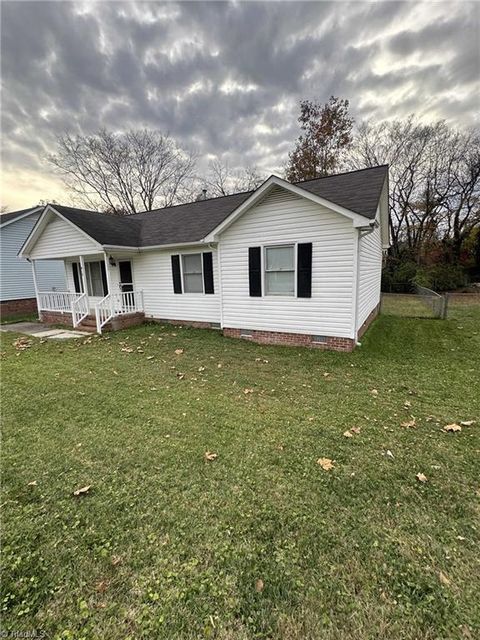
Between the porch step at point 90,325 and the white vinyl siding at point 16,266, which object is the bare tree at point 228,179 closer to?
the white vinyl siding at point 16,266

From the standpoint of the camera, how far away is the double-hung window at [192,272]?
1005 cm

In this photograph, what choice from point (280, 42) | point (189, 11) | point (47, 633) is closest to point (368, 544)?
point (47, 633)

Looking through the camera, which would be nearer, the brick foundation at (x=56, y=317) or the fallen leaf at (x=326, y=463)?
the fallen leaf at (x=326, y=463)

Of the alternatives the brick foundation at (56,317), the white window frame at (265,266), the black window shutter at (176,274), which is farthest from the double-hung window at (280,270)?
the brick foundation at (56,317)

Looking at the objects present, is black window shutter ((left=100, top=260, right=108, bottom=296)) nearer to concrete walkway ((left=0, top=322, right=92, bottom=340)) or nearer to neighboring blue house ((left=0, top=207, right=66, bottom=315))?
concrete walkway ((left=0, top=322, right=92, bottom=340))

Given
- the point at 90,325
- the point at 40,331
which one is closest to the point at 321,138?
the point at 90,325

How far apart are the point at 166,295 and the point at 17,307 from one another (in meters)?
10.1

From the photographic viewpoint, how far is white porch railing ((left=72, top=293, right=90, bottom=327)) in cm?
1099

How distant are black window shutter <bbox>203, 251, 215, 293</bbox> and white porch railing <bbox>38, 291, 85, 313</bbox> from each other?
613cm

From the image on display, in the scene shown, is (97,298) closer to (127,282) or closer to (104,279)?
(104,279)

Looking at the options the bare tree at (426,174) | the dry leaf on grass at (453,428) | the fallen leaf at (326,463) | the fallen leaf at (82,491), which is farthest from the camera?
the bare tree at (426,174)

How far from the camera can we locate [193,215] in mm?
11852

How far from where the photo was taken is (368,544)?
2.15 meters

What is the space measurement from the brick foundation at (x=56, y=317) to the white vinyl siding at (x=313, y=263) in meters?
7.53
